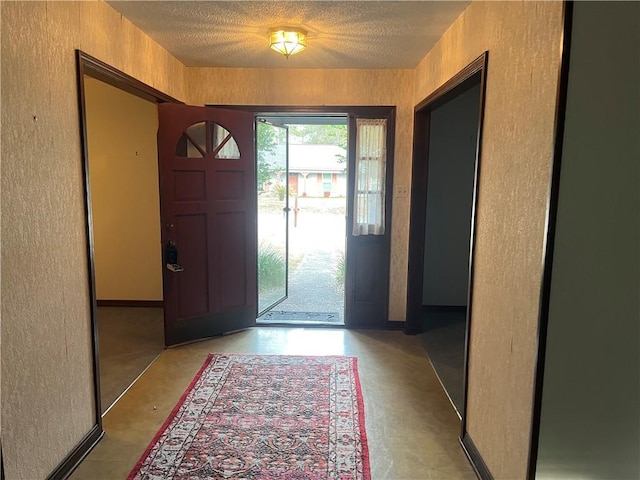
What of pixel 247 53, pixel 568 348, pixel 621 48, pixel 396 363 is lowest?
pixel 396 363

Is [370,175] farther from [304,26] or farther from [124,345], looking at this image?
[124,345]

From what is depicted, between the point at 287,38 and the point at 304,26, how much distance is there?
144mm

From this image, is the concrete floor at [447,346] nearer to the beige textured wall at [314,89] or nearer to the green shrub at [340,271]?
the beige textured wall at [314,89]

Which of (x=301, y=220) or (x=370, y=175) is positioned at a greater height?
(x=370, y=175)

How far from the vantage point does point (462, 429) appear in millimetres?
2439

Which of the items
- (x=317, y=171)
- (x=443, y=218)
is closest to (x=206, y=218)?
(x=443, y=218)

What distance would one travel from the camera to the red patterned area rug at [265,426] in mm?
2219

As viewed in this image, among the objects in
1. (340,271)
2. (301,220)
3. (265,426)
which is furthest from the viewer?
(301,220)

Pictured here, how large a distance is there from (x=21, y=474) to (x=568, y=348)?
2.26m

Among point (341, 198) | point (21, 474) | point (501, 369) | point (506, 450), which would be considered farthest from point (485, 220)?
point (341, 198)

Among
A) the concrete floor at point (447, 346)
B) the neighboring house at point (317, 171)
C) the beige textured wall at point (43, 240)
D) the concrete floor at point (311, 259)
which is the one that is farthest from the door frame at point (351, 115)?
the neighboring house at point (317, 171)

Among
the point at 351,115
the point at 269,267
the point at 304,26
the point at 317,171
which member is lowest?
the point at 269,267

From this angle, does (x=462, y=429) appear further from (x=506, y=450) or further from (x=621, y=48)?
(x=621, y=48)

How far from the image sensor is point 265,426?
259cm
